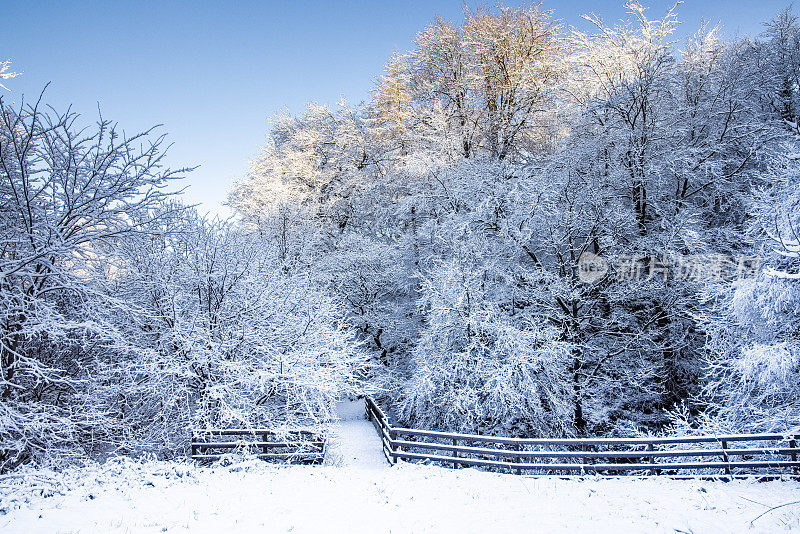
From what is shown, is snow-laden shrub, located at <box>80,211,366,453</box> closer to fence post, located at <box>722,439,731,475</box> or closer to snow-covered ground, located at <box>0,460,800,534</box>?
snow-covered ground, located at <box>0,460,800,534</box>

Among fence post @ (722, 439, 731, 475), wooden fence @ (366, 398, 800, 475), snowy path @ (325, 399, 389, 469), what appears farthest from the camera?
snowy path @ (325, 399, 389, 469)

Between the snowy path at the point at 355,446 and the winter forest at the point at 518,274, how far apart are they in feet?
5.37

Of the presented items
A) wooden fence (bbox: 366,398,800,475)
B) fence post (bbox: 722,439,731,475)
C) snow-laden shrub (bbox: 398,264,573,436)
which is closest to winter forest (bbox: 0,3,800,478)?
snow-laden shrub (bbox: 398,264,573,436)

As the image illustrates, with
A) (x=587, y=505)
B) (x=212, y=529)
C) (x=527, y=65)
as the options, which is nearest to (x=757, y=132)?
(x=527, y=65)

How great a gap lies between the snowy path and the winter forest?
5.37 feet

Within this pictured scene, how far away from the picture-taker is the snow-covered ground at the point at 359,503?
565cm

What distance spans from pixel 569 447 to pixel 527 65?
50.9 feet

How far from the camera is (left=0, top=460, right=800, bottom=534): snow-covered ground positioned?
5648mm

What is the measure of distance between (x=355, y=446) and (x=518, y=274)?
889cm

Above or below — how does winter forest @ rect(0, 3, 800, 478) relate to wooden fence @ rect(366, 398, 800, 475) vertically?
above

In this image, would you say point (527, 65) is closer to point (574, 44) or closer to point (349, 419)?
point (574, 44)

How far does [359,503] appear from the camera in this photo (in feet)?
23.1

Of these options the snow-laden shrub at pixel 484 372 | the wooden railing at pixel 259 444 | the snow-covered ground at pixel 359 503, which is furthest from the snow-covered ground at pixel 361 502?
the snow-laden shrub at pixel 484 372

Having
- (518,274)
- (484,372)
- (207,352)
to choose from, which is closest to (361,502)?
(207,352)
